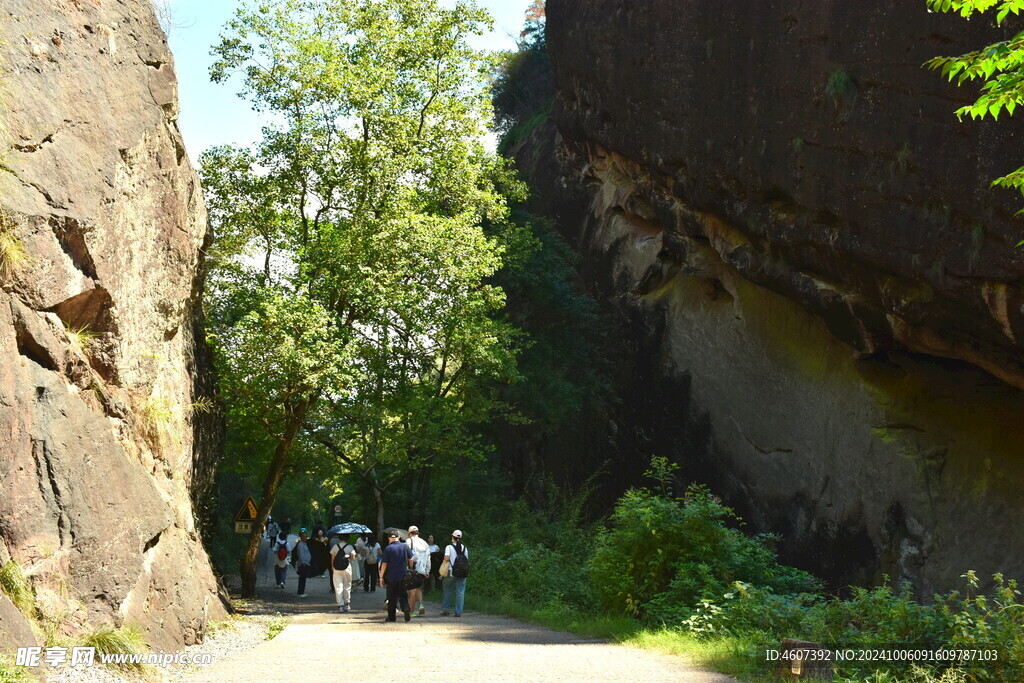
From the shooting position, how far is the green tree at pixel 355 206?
60.1ft

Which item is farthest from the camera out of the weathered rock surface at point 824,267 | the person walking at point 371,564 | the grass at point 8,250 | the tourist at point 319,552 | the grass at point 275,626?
the tourist at point 319,552

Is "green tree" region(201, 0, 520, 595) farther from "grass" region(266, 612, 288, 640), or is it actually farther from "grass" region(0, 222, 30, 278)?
"grass" region(0, 222, 30, 278)

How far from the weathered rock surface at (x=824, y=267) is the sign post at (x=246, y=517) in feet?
33.5

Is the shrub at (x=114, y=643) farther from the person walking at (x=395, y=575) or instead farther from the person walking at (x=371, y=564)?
the person walking at (x=371, y=564)

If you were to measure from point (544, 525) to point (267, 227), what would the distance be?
964 cm

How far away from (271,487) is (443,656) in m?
9.97

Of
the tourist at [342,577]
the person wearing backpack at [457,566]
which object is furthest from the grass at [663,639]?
the tourist at [342,577]

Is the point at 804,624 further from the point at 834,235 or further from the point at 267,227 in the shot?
the point at 267,227

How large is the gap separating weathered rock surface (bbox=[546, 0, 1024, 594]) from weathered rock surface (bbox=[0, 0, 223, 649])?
10.7 metres

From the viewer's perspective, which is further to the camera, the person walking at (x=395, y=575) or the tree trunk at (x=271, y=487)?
the tree trunk at (x=271, y=487)

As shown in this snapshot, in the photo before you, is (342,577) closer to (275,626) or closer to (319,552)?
(275,626)

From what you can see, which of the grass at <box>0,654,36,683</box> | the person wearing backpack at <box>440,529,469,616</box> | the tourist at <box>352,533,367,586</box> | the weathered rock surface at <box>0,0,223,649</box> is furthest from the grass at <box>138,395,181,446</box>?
the tourist at <box>352,533,367,586</box>

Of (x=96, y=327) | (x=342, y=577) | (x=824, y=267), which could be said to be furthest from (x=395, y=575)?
(x=824, y=267)

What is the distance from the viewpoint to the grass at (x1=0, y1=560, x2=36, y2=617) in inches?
293
